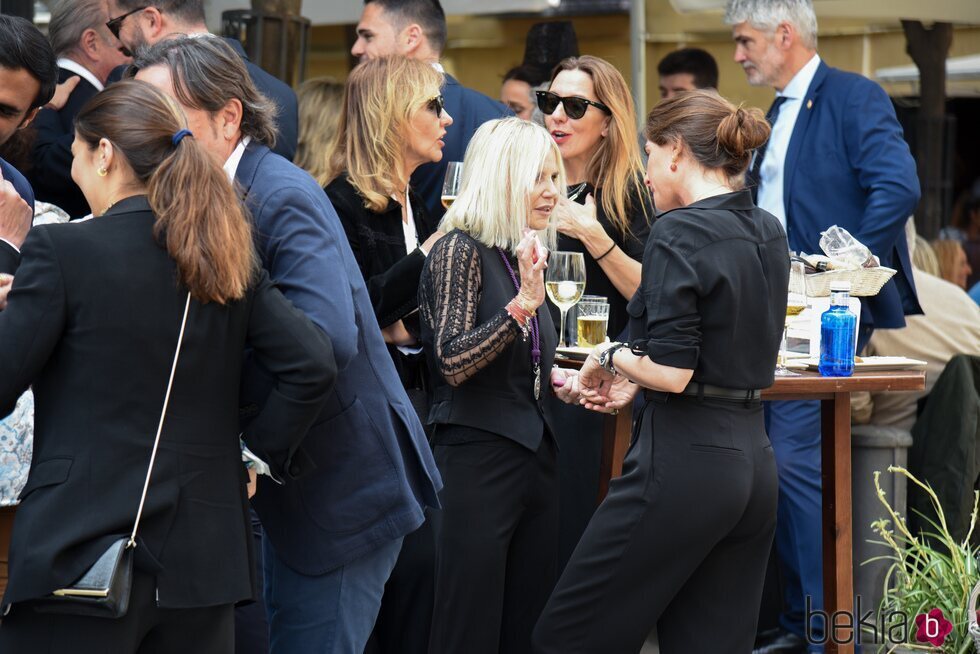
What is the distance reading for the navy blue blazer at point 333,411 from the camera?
246cm

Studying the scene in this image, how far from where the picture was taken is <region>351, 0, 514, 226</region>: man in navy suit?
4.66 m

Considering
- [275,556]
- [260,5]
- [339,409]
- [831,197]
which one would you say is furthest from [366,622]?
[260,5]

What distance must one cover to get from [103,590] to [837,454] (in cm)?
237

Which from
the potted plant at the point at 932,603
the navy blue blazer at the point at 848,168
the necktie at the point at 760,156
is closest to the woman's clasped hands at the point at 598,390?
the potted plant at the point at 932,603

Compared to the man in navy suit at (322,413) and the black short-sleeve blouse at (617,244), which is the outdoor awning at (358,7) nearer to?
the black short-sleeve blouse at (617,244)

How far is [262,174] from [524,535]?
1334 millimetres

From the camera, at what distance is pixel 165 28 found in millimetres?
4035

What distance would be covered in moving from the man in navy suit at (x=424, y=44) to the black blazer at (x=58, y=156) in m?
1.16

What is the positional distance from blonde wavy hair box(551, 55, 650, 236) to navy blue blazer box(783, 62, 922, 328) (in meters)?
0.77

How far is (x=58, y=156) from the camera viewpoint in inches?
151

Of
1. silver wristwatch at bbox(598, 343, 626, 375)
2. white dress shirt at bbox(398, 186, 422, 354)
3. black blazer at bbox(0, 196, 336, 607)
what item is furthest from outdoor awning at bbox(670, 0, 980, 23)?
black blazer at bbox(0, 196, 336, 607)

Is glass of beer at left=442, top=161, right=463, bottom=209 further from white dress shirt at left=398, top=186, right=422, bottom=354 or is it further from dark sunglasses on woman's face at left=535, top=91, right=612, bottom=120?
dark sunglasses on woman's face at left=535, top=91, right=612, bottom=120

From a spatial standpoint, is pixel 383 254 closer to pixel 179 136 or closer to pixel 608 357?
pixel 608 357

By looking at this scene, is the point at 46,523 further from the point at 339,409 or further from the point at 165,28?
the point at 165,28
